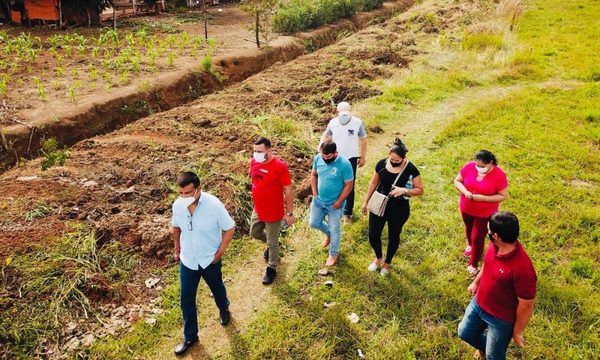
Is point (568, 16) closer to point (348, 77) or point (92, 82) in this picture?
point (348, 77)

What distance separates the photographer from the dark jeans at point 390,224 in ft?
14.6

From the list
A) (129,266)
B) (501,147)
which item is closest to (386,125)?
(501,147)

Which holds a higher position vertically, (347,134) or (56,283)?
(347,134)

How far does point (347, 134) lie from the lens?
5367 mm

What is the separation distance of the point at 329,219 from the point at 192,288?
70.4 inches

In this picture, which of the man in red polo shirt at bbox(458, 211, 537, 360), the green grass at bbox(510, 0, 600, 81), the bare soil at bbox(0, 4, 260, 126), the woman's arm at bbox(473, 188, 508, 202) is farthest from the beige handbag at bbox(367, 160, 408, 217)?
the green grass at bbox(510, 0, 600, 81)

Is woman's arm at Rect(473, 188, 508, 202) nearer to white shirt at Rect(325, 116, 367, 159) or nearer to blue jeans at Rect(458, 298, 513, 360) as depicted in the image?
blue jeans at Rect(458, 298, 513, 360)

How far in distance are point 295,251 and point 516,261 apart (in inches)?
123

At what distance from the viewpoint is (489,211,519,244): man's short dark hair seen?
2914mm

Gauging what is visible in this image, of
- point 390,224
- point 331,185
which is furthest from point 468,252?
point 331,185

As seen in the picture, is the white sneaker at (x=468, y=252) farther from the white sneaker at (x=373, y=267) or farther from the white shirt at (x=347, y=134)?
the white shirt at (x=347, y=134)

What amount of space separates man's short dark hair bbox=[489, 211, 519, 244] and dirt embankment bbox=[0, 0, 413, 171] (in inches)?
348

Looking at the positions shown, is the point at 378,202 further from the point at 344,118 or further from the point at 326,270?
the point at 344,118

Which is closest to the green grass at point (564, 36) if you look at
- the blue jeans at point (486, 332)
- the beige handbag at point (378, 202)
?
the beige handbag at point (378, 202)
